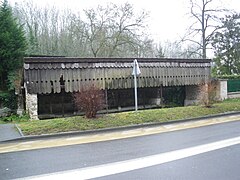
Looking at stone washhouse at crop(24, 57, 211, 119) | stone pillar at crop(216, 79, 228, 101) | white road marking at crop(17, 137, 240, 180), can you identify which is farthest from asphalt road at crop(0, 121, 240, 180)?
stone pillar at crop(216, 79, 228, 101)

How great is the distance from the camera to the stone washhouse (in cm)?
1644

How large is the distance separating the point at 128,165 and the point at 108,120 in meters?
6.01

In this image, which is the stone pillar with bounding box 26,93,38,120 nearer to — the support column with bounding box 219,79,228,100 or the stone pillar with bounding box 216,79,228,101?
the stone pillar with bounding box 216,79,228,101

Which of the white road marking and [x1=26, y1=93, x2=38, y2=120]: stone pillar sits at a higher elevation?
[x1=26, y1=93, x2=38, y2=120]: stone pillar

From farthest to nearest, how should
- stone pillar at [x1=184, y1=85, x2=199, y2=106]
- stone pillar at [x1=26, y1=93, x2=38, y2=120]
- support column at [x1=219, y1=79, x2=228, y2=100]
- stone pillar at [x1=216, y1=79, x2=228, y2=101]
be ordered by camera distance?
1. support column at [x1=219, y1=79, x2=228, y2=100]
2. stone pillar at [x1=216, y1=79, x2=228, y2=101]
3. stone pillar at [x1=184, y1=85, x2=199, y2=106]
4. stone pillar at [x1=26, y1=93, x2=38, y2=120]

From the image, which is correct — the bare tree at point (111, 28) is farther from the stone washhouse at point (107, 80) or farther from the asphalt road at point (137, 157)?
the asphalt road at point (137, 157)

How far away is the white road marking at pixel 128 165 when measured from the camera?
5711 millimetres

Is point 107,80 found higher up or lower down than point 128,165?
higher up

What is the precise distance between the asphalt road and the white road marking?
188 mm

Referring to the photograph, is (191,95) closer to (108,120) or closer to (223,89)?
(223,89)

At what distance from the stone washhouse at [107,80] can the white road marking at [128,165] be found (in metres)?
10.7

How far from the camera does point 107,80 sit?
18.4 metres

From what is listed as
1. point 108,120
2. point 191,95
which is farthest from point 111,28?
point 108,120

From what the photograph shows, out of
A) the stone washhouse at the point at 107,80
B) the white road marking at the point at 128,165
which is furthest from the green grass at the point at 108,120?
the white road marking at the point at 128,165
